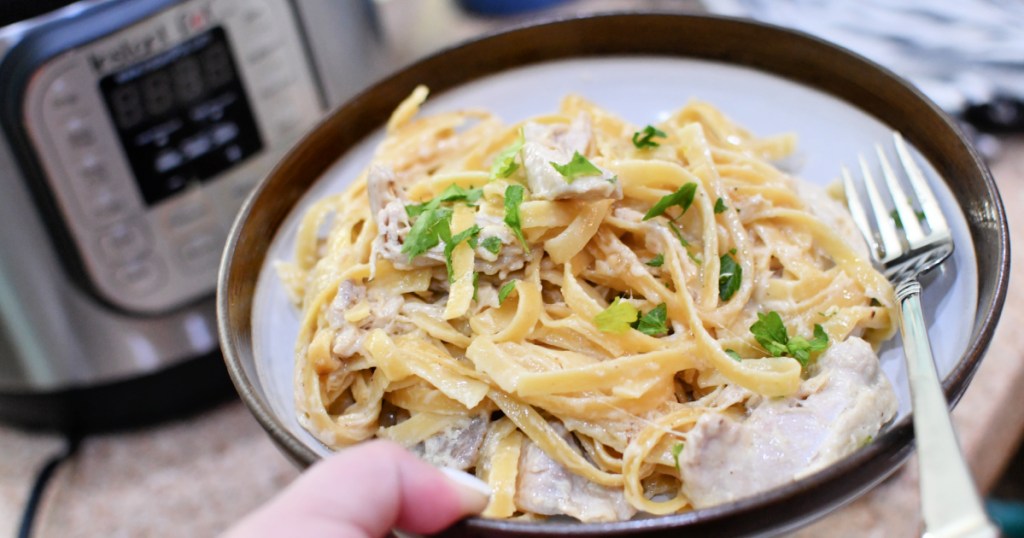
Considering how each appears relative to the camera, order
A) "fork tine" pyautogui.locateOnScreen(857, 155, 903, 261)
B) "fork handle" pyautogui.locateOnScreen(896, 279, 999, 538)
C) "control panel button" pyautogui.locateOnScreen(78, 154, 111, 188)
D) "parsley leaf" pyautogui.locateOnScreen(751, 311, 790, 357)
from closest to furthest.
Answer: "fork handle" pyautogui.locateOnScreen(896, 279, 999, 538) → "parsley leaf" pyautogui.locateOnScreen(751, 311, 790, 357) → "fork tine" pyautogui.locateOnScreen(857, 155, 903, 261) → "control panel button" pyautogui.locateOnScreen(78, 154, 111, 188)

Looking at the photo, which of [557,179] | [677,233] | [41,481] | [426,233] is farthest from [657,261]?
[41,481]

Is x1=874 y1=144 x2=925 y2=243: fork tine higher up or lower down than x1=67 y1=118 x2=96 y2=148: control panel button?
lower down

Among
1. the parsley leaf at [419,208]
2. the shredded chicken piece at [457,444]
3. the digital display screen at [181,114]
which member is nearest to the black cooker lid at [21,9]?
the digital display screen at [181,114]

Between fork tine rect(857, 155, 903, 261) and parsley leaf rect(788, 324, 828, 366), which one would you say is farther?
fork tine rect(857, 155, 903, 261)

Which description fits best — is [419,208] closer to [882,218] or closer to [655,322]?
[655,322]

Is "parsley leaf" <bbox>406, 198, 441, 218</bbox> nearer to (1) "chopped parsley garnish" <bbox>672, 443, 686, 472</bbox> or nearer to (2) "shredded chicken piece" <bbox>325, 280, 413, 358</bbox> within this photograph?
(2) "shredded chicken piece" <bbox>325, 280, 413, 358</bbox>

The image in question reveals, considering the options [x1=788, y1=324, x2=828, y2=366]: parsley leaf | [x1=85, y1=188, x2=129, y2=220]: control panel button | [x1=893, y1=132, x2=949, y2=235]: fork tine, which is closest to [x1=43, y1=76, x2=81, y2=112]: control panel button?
[x1=85, y1=188, x2=129, y2=220]: control panel button

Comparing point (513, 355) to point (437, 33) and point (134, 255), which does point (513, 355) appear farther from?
point (437, 33)
